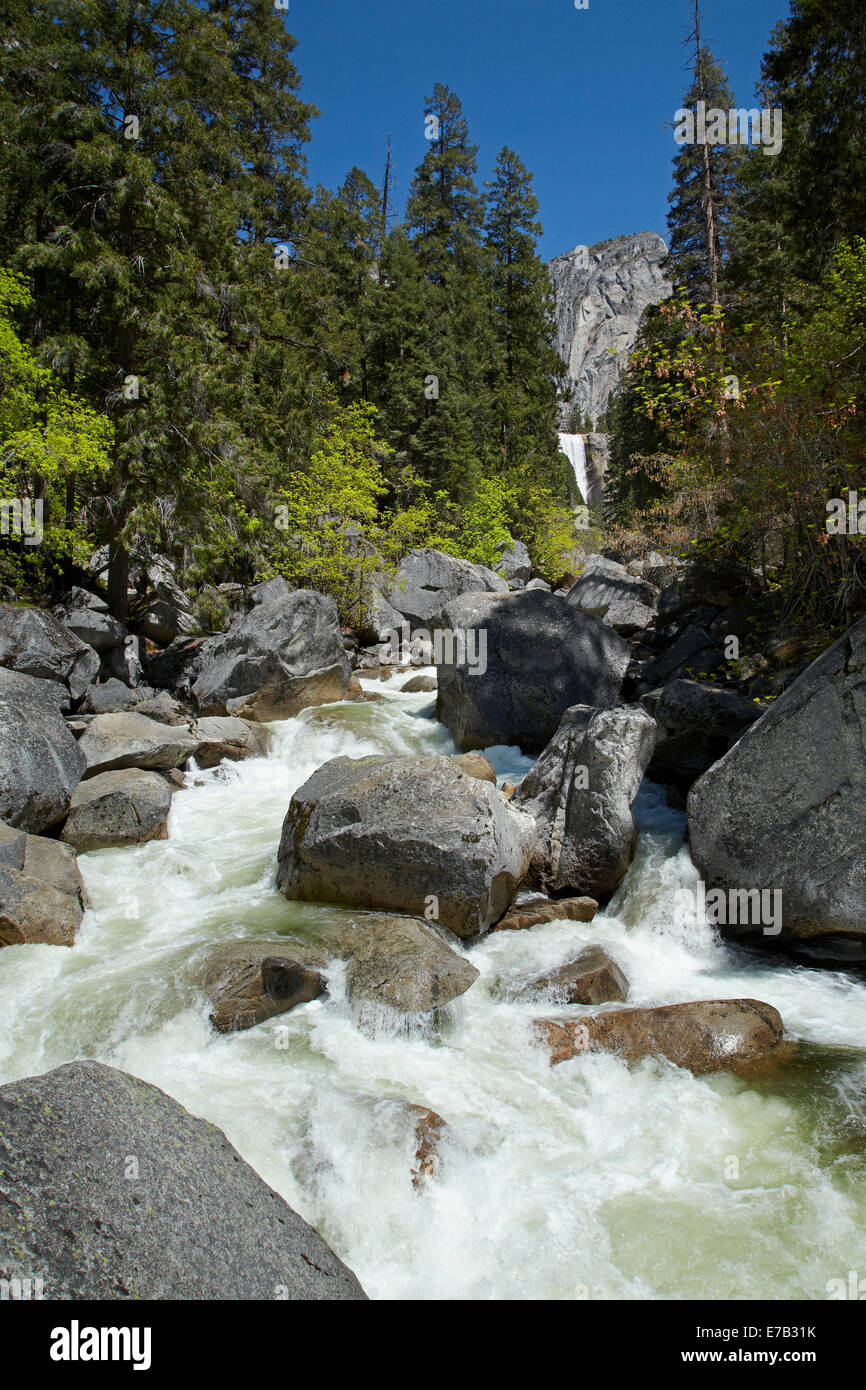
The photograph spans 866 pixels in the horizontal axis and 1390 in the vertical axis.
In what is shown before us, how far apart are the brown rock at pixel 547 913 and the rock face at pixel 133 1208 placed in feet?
15.7

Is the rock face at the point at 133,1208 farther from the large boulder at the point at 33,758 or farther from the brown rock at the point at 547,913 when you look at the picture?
the large boulder at the point at 33,758

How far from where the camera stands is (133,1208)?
125 inches

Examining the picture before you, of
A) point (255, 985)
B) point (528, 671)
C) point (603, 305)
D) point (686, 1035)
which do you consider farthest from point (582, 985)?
point (603, 305)

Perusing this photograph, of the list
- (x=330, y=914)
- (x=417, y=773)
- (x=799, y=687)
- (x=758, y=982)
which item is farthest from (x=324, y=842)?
(x=799, y=687)

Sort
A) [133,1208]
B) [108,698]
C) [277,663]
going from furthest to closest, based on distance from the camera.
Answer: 1. [277,663]
2. [108,698]
3. [133,1208]

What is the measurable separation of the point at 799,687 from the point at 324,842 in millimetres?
5623

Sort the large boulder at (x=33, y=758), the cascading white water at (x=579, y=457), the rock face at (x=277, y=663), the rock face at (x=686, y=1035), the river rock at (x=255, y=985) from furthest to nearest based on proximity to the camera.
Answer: the cascading white water at (x=579, y=457) → the rock face at (x=277, y=663) → the large boulder at (x=33, y=758) → the river rock at (x=255, y=985) → the rock face at (x=686, y=1035)

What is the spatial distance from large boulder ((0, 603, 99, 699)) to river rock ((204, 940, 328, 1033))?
7898mm

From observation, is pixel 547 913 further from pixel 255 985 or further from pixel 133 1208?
pixel 133 1208

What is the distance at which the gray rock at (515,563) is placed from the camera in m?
30.0

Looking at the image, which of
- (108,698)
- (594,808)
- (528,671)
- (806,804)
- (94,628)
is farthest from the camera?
(94,628)

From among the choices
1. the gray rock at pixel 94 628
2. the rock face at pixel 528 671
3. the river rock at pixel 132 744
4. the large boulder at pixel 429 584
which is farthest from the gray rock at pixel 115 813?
the large boulder at pixel 429 584

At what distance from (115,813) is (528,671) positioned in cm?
723
